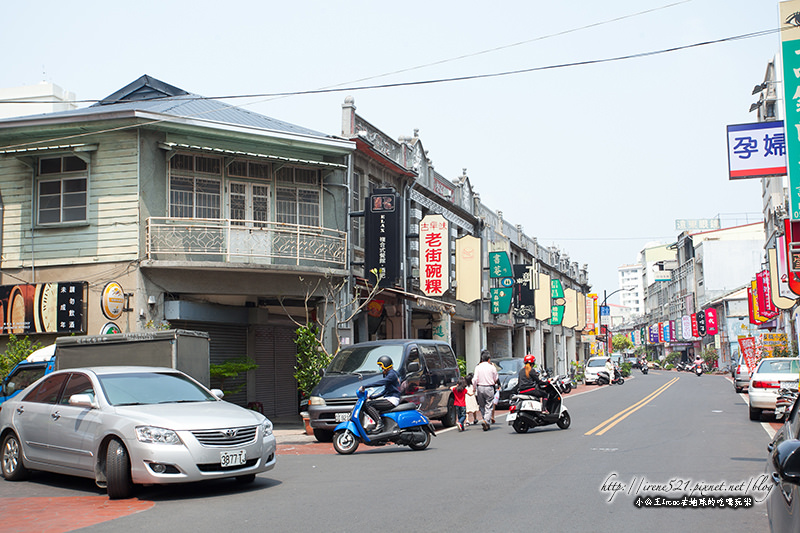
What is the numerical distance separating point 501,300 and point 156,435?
30.1m

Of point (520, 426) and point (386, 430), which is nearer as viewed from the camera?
point (386, 430)

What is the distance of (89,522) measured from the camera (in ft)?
25.2

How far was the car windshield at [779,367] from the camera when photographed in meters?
19.2

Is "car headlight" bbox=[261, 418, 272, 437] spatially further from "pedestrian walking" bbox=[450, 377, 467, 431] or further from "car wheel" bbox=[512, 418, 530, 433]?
"pedestrian walking" bbox=[450, 377, 467, 431]

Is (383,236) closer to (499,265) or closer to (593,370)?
(499,265)

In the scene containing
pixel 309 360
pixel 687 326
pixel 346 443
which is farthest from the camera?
pixel 687 326

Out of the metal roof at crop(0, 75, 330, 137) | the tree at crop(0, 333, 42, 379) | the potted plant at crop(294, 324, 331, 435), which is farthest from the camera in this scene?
the metal roof at crop(0, 75, 330, 137)

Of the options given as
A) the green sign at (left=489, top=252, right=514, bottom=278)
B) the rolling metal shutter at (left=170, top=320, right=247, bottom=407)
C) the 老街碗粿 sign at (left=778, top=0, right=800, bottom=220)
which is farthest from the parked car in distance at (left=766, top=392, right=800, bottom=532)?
the green sign at (left=489, top=252, right=514, bottom=278)

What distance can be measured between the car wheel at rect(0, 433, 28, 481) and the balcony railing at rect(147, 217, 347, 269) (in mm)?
9034

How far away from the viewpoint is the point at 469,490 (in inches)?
354

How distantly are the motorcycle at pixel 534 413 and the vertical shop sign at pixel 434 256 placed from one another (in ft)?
33.9

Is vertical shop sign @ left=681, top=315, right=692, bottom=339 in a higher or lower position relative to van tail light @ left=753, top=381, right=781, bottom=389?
higher

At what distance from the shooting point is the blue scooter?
1338 cm

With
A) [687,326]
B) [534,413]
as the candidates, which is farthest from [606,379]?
[687,326]
